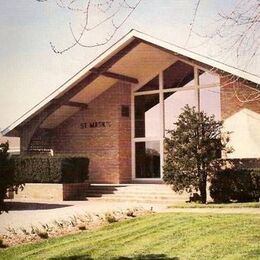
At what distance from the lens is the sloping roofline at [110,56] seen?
1627 centimetres

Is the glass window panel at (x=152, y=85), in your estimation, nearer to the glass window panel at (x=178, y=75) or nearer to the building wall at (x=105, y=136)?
the glass window panel at (x=178, y=75)

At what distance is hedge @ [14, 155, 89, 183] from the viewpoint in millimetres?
18203

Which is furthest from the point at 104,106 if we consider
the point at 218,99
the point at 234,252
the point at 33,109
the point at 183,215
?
the point at 234,252

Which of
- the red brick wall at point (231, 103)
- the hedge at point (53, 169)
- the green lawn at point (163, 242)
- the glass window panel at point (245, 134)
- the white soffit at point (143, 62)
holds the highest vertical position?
the white soffit at point (143, 62)

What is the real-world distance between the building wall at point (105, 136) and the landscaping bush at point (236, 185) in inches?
265

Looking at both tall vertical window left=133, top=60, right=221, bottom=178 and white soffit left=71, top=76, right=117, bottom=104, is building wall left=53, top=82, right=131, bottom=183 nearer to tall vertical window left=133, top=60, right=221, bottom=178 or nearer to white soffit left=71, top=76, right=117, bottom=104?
white soffit left=71, top=76, right=117, bottom=104

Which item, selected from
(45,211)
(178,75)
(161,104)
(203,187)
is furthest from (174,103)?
(45,211)

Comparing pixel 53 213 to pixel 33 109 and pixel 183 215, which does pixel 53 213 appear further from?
pixel 33 109

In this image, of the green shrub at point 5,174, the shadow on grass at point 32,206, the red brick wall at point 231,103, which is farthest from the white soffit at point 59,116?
the green shrub at point 5,174

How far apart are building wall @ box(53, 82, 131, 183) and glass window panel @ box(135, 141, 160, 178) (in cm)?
42

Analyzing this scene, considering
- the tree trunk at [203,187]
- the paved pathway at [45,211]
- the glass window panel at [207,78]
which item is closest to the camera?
the paved pathway at [45,211]

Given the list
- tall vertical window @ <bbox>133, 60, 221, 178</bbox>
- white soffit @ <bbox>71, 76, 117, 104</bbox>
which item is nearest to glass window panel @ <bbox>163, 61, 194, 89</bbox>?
tall vertical window @ <bbox>133, 60, 221, 178</bbox>

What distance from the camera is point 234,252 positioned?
22.7 feet

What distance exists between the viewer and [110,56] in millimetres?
19141
